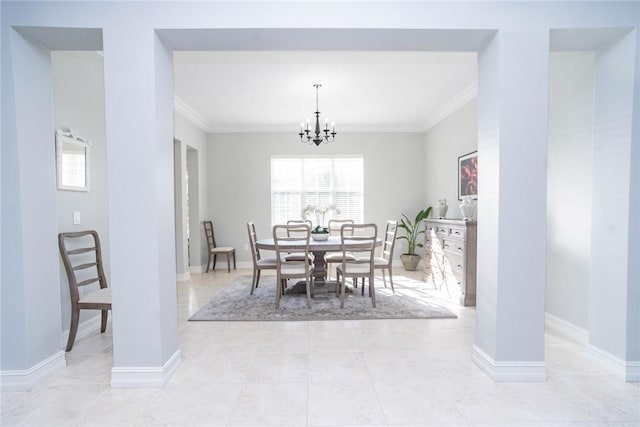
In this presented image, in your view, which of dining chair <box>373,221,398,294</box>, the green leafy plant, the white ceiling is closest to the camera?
the white ceiling

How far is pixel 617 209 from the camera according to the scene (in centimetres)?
223

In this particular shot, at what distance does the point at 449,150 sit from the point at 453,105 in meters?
0.68

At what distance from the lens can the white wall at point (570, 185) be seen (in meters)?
2.72

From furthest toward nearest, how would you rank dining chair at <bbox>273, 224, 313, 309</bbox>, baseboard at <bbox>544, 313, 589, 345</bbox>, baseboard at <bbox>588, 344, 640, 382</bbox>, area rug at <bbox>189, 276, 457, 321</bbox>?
1. dining chair at <bbox>273, 224, 313, 309</bbox>
2. area rug at <bbox>189, 276, 457, 321</bbox>
3. baseboard at <bbox>544, 313, 589, 345</bbox>
4. baseboard at <bbox>588, 344, 640, 382</bbox>

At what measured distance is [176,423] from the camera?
1.75 meters

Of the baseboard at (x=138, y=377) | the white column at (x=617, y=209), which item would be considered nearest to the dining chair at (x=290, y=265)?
the baseboard at (x=138, y=377)

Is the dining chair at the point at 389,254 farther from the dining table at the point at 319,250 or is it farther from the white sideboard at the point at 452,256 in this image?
the white sideboard at the point at 452,256

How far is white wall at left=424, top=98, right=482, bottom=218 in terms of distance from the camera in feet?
15.0

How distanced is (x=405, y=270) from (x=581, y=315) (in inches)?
128

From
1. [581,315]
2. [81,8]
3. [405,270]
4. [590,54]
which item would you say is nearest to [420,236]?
[405,270]

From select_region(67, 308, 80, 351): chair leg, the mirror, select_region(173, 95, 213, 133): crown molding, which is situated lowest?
select_region(67, 308, 80, 351): chair leg

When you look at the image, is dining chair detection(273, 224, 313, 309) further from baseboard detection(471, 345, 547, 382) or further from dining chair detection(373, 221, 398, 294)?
baseboard detection(471, 345, 547, 382)

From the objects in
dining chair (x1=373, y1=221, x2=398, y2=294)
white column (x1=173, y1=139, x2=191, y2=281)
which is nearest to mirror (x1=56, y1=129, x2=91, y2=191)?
white column (x1=173, y1=139, x2=191, y2=281)

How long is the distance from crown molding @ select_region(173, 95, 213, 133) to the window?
52.8 inches
